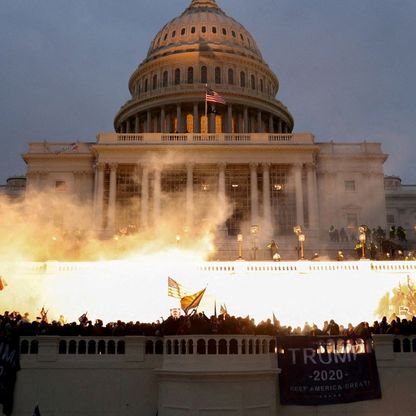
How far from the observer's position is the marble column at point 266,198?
59219 mm

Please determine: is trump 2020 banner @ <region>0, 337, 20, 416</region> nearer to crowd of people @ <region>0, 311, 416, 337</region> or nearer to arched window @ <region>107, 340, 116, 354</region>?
crowd of people @ <region>0, 311, 416, 337</region>

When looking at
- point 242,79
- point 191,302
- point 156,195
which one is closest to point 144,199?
point 156,195

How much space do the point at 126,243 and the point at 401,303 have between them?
77.0 ft

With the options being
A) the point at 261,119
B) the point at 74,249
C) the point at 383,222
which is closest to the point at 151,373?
the point at 74,249

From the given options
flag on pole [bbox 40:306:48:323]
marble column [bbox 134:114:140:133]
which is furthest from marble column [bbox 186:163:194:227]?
flag on pole [bbox 40:306:48:323]

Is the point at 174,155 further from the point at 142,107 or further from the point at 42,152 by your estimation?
the point at 142,107

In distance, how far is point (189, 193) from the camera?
59562 mm

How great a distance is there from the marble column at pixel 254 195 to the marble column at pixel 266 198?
0.72 metres

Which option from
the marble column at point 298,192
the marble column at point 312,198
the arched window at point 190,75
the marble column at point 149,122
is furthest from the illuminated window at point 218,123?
the marble column at point 312,198

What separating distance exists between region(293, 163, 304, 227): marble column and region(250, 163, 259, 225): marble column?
11.9ft

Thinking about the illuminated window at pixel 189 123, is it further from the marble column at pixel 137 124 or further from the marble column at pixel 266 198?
the marble column at pixel 266 198

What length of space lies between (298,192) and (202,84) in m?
26.5

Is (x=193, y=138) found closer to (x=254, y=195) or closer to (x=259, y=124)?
(x=254, y=195)

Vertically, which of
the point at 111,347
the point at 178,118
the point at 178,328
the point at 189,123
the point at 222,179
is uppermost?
the point at 178,118
